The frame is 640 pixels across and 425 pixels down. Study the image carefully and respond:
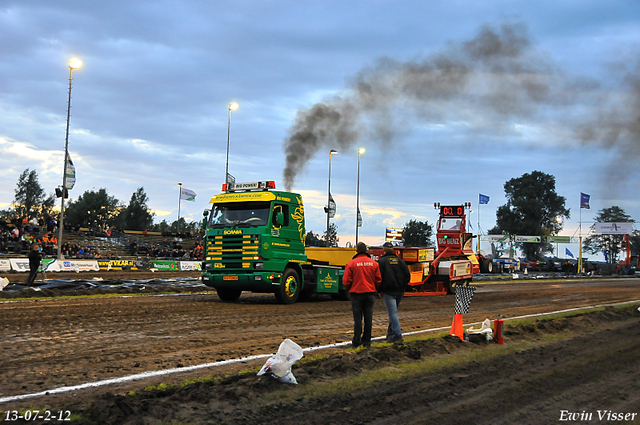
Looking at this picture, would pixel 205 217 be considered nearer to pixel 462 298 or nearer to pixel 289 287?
pixel 289 287

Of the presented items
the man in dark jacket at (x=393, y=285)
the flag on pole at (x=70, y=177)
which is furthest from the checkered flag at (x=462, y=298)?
the flag on pole at (x=70, y=177)

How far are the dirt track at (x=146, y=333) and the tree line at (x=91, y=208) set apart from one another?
8068cm

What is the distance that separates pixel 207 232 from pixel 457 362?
10.1 metres

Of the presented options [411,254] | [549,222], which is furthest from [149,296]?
[549,222]

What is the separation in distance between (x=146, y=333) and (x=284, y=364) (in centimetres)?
474

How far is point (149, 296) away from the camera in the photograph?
62.8 feet

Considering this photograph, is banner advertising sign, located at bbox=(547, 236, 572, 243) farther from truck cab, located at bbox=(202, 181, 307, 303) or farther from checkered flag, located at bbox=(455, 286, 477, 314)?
checkered flag, located at bbox=(455, 286, 477, 314)

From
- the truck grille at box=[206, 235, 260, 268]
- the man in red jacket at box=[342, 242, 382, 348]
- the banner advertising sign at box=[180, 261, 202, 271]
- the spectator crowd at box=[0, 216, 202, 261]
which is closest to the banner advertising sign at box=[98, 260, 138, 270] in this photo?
A: the spectator crowd at box=[0, 216, 202, 261]

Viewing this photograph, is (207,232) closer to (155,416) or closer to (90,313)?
(90,313)

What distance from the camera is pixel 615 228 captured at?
73.9 meters

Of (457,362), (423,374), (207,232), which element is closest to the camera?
(423,374)

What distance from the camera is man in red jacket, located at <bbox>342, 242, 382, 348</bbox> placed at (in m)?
9.43

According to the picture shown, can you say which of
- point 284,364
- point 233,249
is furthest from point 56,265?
point 284,364

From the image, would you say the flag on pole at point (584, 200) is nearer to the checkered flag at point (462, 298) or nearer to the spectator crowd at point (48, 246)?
the spectator crowd at point (48, 246)
